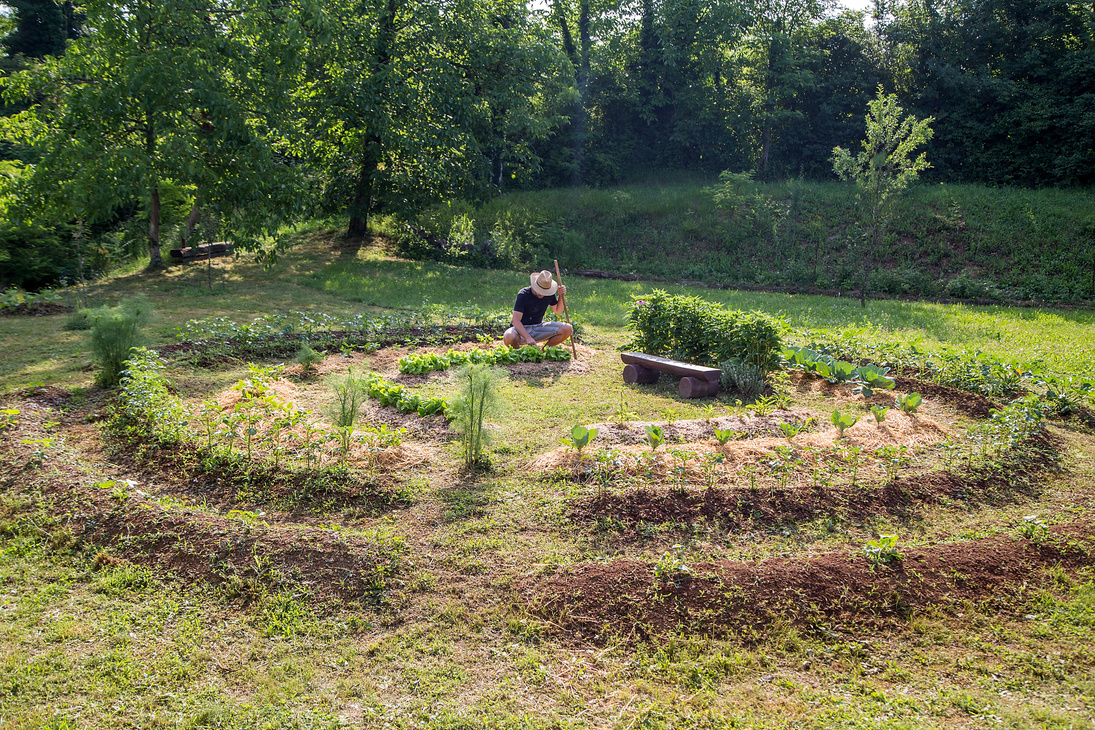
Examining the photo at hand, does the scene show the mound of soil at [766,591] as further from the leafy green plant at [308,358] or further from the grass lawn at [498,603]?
the leafy green plant at [308,358]

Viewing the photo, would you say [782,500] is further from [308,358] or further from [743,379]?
[308,358]

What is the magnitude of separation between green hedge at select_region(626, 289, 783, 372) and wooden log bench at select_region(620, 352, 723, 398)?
2.06 feet

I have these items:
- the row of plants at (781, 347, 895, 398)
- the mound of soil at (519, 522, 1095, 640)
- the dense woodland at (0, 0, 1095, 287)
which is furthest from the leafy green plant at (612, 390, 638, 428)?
the dense woodland at (0, 0, 1095, 287)

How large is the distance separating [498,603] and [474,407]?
1877 millimetres

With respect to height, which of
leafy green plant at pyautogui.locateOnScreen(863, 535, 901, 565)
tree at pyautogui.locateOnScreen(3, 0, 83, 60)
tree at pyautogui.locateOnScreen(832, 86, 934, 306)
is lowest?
leafy green plant at pyautogui.locateOnScreen(863, 535, 901, 565)

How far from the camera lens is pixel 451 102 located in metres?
18.6

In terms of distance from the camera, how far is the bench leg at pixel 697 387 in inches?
303

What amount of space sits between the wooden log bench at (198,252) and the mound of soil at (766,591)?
15524 mm

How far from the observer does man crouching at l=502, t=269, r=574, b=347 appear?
350 inches

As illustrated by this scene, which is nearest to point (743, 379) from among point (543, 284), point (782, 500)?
point (543, 284)

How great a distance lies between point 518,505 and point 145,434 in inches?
129

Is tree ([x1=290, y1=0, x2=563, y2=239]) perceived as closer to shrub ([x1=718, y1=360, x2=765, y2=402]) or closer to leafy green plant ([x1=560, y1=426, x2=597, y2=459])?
shrub ([x1=718, y1=360, x2=765, y2=402])

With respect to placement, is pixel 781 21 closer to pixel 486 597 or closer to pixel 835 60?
pixel 835 60

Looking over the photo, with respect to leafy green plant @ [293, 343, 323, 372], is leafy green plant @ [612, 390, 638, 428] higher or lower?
lower
